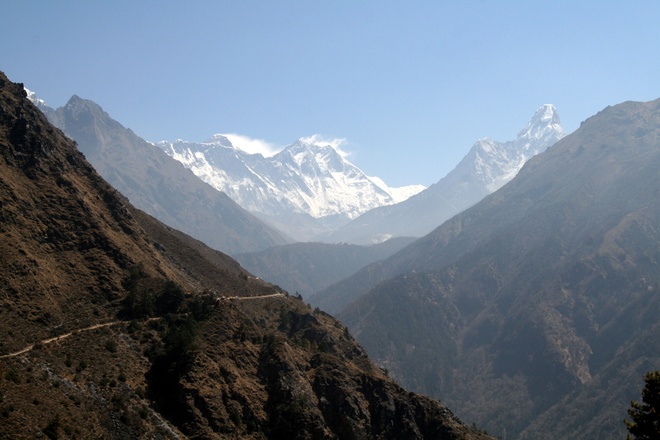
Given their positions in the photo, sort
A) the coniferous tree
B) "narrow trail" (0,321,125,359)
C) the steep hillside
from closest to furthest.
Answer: the coniferous tree < the steep hillside < "narrow trail" (0,321,125,359)

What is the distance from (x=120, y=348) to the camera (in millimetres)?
92250

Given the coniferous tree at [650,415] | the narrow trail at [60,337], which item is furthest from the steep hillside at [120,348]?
the coniferous tree at [650,415]

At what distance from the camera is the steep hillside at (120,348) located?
7838cm

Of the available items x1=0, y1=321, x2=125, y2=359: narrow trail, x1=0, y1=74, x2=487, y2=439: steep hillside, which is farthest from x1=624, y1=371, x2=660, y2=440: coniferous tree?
x1=0, y1=321, x2=125, y2=359: narrow trail

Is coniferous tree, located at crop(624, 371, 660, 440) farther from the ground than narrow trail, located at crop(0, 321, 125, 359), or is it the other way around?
narrow trail, located at crop(0, 321, 125, 359)

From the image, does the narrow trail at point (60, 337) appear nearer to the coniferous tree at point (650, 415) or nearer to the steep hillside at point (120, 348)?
the steep hillside at point (120, 348)

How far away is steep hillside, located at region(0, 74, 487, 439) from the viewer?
3086 inches

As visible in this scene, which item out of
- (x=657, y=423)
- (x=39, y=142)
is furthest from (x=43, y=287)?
(x=657, y=423)

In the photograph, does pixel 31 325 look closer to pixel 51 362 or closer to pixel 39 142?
pixel 51 362

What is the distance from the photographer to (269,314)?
151 metres

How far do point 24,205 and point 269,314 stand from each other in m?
64.0

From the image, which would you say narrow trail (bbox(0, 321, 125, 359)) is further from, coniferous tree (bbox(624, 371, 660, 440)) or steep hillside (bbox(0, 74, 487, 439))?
coniferous tree (bbox(624, 371, 660, 440))

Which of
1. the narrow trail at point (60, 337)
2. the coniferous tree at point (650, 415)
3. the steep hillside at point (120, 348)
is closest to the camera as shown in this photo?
the coniferous tree at point (650, 415)

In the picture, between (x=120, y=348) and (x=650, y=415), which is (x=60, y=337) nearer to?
(x=120, y=348)
